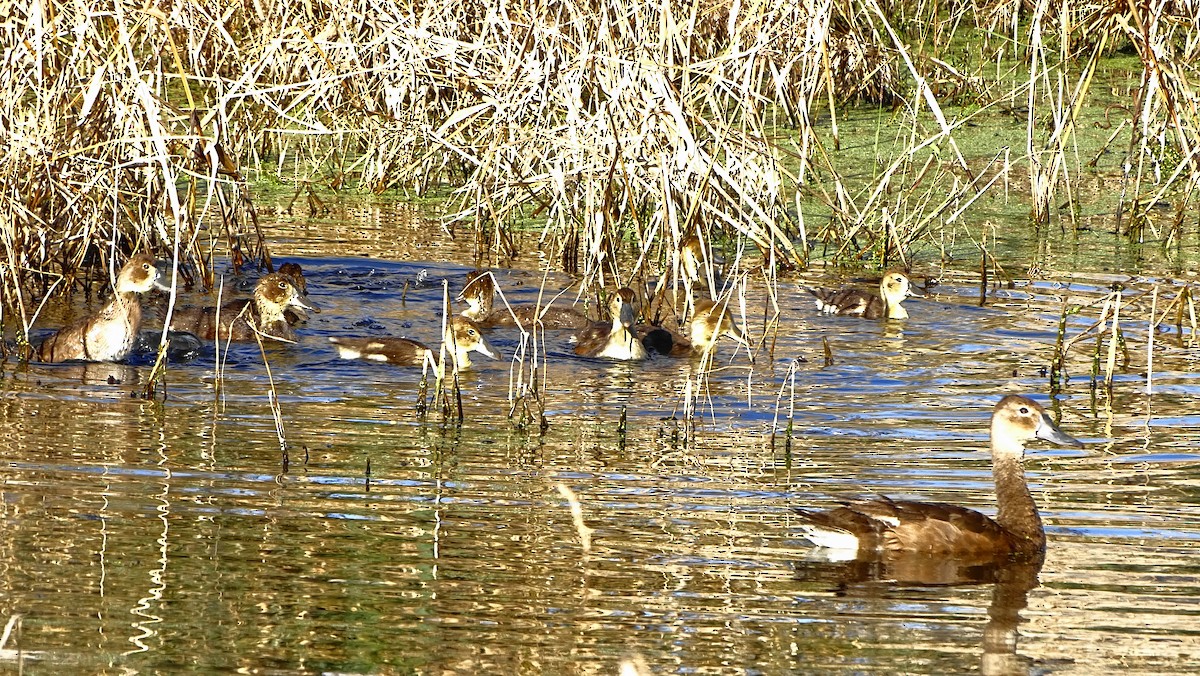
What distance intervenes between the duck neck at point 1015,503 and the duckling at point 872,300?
13.7 ft

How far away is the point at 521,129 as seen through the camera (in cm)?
1035

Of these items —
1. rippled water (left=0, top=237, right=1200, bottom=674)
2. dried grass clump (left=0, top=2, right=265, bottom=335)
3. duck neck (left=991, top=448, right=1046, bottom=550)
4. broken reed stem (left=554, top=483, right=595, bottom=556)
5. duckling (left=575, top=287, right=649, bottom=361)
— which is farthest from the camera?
duckling (left=575, top=287, right=649, bottom=361)

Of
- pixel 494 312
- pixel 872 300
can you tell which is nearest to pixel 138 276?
pixel 494 312

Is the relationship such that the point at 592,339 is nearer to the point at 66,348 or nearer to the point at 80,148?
the point at 66,348

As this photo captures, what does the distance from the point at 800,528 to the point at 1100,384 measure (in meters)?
3.03

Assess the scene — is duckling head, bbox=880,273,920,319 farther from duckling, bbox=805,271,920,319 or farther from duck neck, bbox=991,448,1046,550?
duck neck, bbox=991,448,1046,550

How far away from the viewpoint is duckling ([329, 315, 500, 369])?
8898 mm

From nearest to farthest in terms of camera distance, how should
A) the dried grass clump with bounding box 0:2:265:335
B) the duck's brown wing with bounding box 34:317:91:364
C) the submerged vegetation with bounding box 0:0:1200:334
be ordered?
the dried grass clump with bounding box 0:2:265:335 → the submerged vegetation with bounding box 0:0:1200:334 → the duck's brown wing with bounding box 34:317:91:364

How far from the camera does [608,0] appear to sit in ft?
28.3

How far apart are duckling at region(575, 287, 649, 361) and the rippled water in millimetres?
111

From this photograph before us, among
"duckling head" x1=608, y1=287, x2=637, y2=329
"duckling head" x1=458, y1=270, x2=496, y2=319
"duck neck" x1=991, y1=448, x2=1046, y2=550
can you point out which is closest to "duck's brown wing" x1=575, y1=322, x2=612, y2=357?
"duckling head" x1=608, y1=287, x2=637, y2=329

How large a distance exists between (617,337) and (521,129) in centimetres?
169

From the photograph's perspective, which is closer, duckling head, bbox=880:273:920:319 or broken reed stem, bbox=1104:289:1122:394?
broken reed stem, bbox=1104:289:1122:394

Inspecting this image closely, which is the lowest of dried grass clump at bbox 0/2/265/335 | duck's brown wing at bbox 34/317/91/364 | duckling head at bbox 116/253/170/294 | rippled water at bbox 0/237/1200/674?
rippled water at bbox 0/237/1200/674
